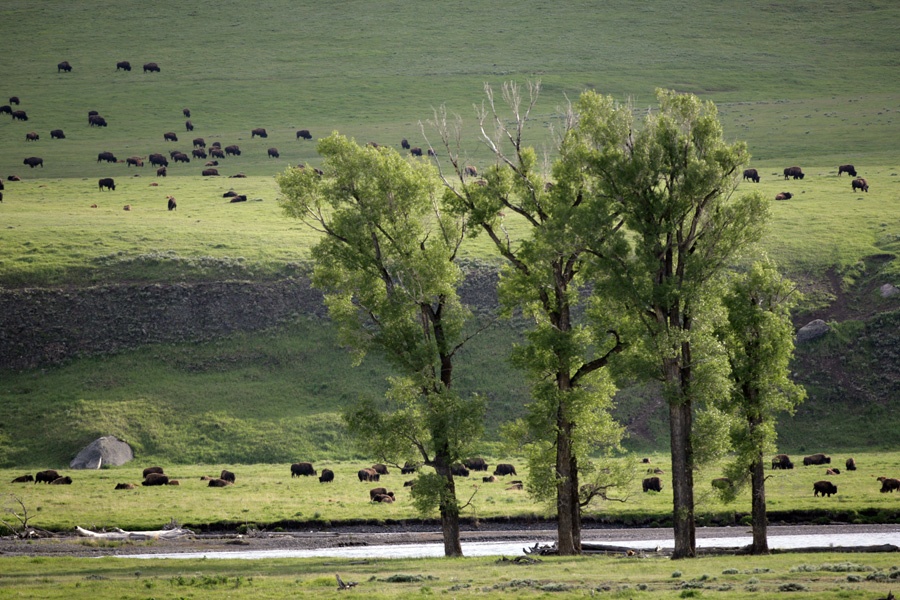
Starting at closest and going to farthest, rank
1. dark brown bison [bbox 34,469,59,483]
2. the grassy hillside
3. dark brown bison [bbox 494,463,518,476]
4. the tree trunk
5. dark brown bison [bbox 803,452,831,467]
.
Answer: the tree trunk
dark brown bison [bbox 34,469,59,483]
dark brown bison [bbox 803,452,831,467]
dark brown bison [bbox 494,463,518,476]
the grassy hillside

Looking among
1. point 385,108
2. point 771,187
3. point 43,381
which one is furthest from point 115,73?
point 771,187

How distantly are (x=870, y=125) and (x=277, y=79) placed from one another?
101355 millimetres

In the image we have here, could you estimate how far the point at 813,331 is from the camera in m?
60.0

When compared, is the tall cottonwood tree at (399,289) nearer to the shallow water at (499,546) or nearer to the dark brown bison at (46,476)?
the shallow water at (499,546)

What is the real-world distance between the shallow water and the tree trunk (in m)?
3.03

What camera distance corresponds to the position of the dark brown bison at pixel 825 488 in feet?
131

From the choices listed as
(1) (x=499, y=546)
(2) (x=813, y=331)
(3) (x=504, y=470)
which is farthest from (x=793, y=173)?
(1) (x=499, y=546)

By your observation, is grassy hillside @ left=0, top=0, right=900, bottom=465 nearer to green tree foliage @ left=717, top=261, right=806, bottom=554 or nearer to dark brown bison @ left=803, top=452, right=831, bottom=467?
green tree foliage @ left=717, top=261, right=806, bottom=554

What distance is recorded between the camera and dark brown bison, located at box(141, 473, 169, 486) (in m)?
45.9

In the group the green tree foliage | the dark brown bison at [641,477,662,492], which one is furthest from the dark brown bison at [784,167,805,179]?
the green tree foliage

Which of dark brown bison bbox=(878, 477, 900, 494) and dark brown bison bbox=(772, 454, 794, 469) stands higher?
dark brown bison bbox=(772, 454, 794, 469)

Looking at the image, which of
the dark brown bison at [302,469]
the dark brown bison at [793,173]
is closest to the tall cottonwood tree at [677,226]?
the dark brown bison at [302,469]

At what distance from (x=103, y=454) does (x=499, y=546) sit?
29.9 metres

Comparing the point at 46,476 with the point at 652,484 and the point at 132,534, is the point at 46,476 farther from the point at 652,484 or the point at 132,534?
the point at 652,484
